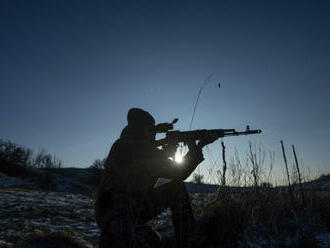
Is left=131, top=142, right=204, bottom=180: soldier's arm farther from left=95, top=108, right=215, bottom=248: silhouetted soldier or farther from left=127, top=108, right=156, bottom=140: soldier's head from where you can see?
left=127, top=108, right=156, bottom=140: soldier's head

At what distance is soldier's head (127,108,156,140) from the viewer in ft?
10.0

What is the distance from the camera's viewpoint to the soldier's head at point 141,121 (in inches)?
121

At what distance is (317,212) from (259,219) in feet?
3.85

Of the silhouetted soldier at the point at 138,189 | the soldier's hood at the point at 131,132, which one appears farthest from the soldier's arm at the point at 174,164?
the soldier's hood at the point at 131,132

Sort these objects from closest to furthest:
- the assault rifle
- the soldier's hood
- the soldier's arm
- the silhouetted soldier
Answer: the silhouetted soldier → the soldier's arm → the soldier's hood → the assault rifle

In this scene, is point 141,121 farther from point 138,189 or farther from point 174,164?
point 138,189

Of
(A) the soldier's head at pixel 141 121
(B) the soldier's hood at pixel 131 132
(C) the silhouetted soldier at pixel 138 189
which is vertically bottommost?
(C) the silhouetted soldier at pixel 138 189

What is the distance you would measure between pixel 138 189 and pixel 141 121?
964 mm

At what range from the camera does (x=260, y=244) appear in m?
Answer: 2.87

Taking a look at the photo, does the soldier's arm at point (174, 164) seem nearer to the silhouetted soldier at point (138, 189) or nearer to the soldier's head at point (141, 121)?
the silhouetted soldier at point (138, 189)

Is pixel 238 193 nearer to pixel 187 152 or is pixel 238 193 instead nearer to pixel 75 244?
pixel 187 152

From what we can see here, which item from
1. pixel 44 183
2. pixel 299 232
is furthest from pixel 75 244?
pixel 44 183

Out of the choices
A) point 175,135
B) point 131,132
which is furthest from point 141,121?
point 175,135

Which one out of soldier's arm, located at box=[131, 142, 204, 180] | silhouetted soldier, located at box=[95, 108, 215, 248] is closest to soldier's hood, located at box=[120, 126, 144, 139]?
silhouetted soldier, located at box=[95, 108, 215, 248]
